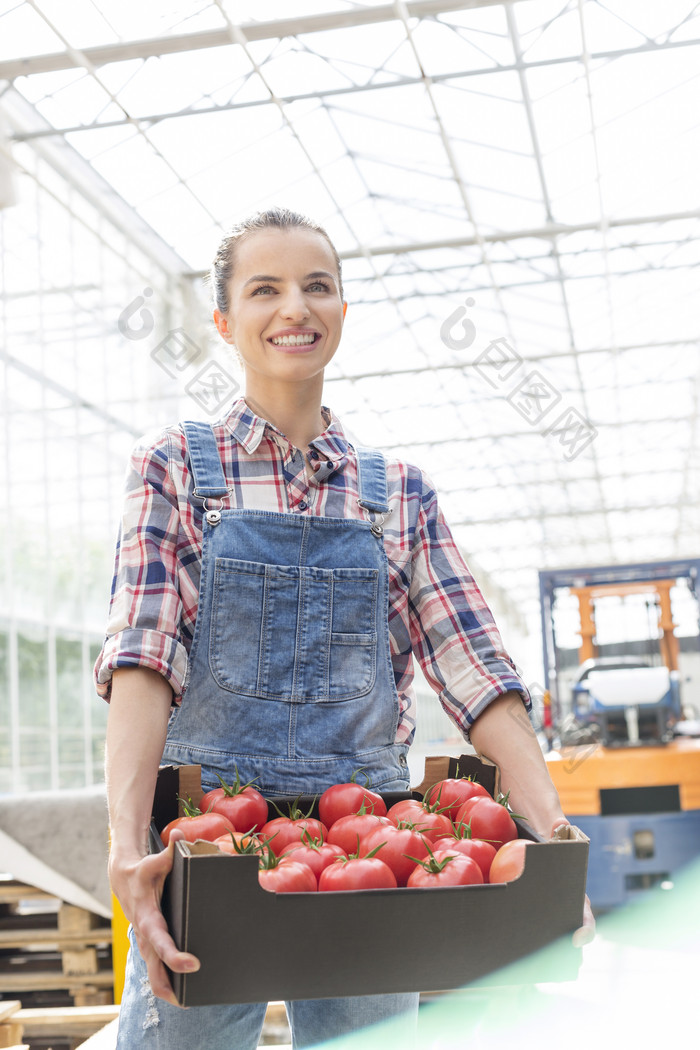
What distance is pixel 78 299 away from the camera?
10273 mm

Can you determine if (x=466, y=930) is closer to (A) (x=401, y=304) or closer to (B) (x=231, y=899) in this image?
(B) (x=231, y=899)

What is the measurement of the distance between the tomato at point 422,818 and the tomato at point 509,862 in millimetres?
94

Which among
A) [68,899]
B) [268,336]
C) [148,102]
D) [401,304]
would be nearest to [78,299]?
[148,102]

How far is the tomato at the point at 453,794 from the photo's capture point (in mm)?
1401

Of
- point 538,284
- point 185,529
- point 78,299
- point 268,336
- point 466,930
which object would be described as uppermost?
point 538,284

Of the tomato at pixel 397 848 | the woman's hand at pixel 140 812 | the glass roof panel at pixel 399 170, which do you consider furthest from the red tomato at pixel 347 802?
the glass roof panel at pixel 399 170

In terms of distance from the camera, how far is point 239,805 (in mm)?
1314

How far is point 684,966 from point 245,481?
4912 millimetres

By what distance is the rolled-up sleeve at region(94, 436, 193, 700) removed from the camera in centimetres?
143

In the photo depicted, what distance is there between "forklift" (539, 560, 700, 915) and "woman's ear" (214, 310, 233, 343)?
5.69 m

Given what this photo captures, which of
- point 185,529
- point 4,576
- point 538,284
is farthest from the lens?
point 538,284

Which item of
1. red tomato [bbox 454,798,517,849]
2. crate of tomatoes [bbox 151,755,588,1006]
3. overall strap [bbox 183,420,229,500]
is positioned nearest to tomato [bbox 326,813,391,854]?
crate of tomatoes [bbox 151,755,588,1006]

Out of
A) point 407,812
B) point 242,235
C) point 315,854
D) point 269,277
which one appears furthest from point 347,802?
point 242,235

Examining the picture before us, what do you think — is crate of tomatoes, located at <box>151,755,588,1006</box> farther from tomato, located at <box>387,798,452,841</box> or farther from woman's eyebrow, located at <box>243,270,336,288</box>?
woman's eyebrow, located at <box>243,270,336,288</box>
